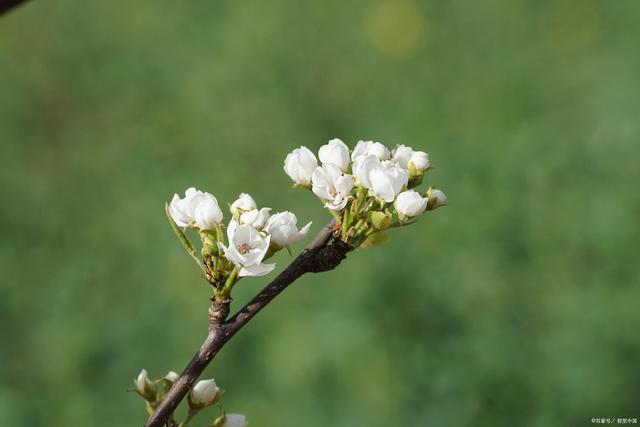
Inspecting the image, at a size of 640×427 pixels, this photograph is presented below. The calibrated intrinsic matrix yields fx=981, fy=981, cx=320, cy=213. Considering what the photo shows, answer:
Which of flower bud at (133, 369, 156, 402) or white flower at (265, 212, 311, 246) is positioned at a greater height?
white flower at (265, 212, 311, 246)

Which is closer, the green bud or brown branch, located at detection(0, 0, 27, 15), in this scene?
brown branch, located at detection(0, 0, 27, 15)

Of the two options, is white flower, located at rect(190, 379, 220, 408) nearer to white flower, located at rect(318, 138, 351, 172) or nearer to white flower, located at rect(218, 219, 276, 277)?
white flower, located at rect(218, 219, 276, 277)

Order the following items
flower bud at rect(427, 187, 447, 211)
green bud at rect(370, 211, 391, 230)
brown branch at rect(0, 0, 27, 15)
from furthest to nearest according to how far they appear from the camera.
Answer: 1. flower bud at rect(427, 187, 447, 211)
2. green bud at rect(370, 211, 391, 230)
3. brown branch at rect(0, 0, 27, 15)

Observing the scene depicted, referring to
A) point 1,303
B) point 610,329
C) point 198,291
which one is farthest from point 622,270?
point 1,303

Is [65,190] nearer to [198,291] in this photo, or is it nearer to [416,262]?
[198,291]

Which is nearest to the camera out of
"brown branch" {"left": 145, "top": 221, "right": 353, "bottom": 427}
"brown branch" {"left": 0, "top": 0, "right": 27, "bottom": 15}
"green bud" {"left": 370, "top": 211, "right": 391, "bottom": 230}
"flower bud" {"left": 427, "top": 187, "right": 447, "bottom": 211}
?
"brown branch" {"left": 0, "top": 0, "right": 27, "bottom": 15}

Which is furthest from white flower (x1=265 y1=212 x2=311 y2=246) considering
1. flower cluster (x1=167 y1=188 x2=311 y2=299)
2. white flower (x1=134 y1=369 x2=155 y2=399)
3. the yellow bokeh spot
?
the yellow bokeh spot

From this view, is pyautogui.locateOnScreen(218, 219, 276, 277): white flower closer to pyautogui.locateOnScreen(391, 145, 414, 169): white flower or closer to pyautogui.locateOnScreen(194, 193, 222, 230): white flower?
pyautogui.locateOnScreen(194, 193, 222, 230): white flower

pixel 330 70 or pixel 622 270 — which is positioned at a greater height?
pixel 330 70

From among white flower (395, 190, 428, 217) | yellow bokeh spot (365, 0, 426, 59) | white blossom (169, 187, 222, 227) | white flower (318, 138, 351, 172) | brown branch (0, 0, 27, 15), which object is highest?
yellow bokeh spot (365, 0, 426, 59)
